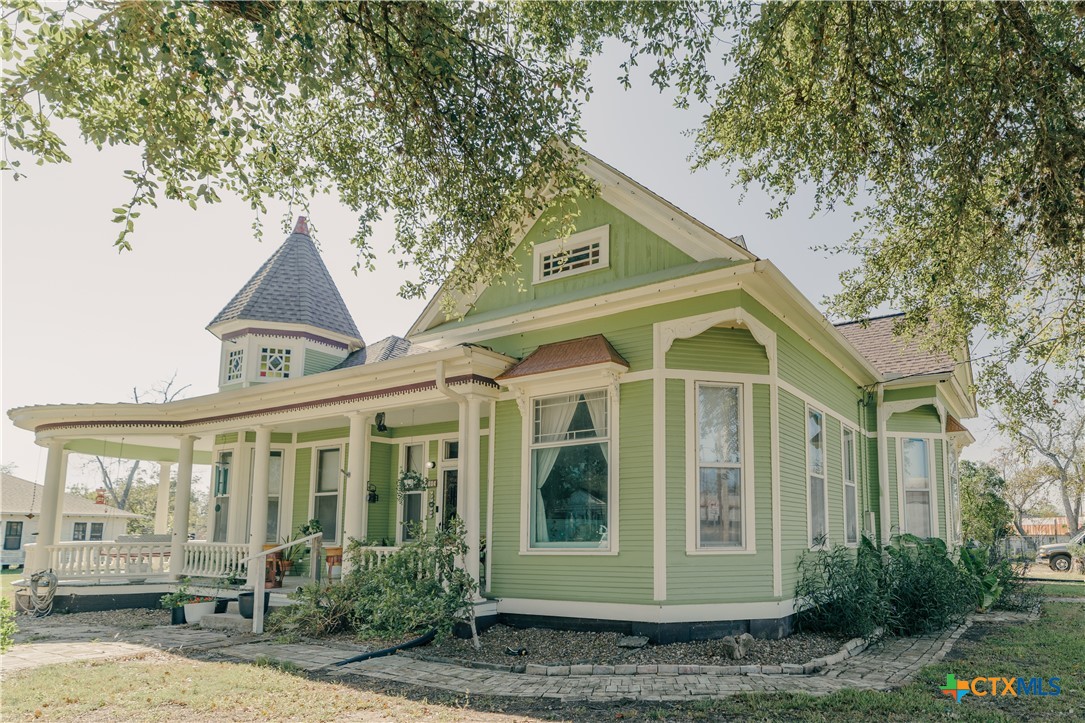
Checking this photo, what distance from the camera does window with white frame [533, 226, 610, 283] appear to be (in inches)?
398

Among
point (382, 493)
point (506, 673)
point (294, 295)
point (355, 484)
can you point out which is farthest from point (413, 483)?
point (294, 295)

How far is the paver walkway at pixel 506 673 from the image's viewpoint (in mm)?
6453

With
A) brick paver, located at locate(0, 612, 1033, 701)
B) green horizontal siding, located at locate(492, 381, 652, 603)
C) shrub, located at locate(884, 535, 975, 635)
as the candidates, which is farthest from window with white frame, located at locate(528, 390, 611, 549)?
shrub, located at locate(884, 535, 975, 635)

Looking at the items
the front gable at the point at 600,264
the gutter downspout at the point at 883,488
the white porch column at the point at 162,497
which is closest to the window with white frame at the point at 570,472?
the front gable at the point at 600,264

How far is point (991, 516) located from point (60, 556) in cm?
2357

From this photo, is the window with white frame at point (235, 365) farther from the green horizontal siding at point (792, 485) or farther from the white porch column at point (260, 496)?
the green horizontal siding at point (792, 485)

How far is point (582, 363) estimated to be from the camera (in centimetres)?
888

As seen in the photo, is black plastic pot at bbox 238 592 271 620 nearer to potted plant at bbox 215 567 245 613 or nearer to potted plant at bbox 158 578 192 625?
potted plant at bbox 215 567 245 613

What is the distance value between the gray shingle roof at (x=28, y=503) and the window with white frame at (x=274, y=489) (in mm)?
24900

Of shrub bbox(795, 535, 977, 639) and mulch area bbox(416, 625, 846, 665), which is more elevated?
shrub bbox(795, 535, 977, 639)

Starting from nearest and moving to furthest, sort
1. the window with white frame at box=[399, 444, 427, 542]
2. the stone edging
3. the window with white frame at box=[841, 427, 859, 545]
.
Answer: the stone edging → the window with white frame at box=[841, 427, 859, 545] → the window with white frame at box=[399, 444, 427, 542]

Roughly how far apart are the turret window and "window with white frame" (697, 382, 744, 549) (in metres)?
9.74

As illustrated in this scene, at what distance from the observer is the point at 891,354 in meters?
14.4

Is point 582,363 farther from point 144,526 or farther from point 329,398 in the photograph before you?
point 144,526
